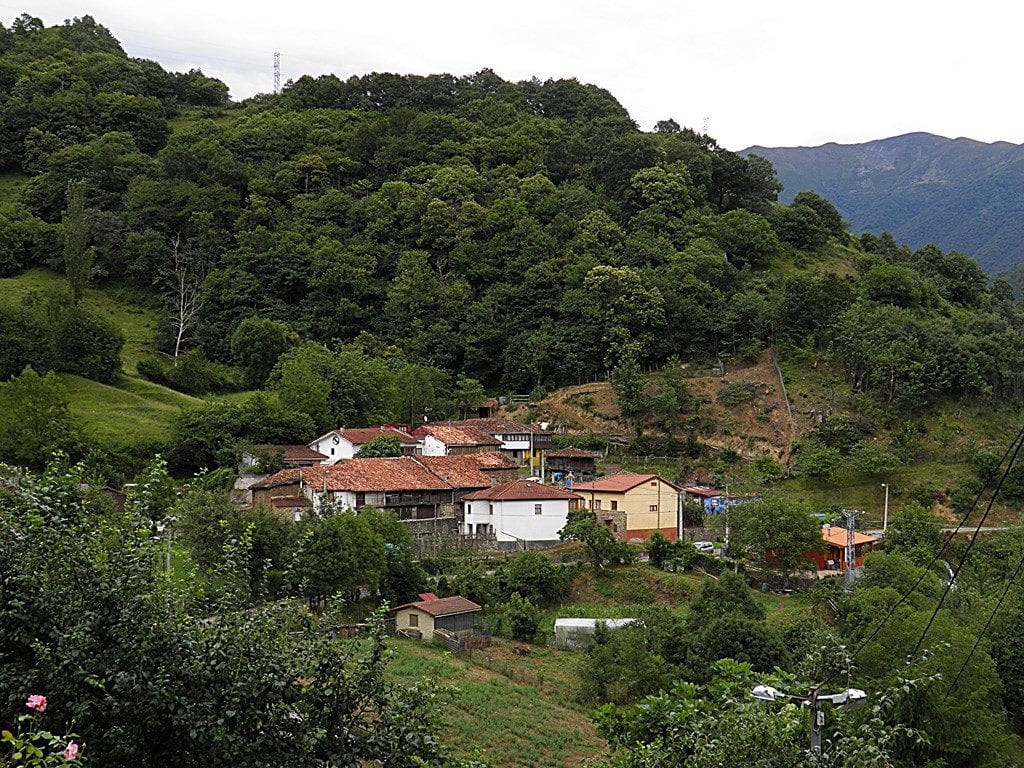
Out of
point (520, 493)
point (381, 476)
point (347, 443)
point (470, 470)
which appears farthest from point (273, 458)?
point (520, 493)

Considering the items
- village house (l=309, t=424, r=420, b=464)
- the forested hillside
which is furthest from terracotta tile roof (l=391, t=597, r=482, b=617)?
the forested hillside

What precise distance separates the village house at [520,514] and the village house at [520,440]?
866cm

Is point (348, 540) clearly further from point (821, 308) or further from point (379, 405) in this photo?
point (821, 308)

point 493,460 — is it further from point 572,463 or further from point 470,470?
point 572,463

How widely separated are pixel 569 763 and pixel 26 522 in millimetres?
11934

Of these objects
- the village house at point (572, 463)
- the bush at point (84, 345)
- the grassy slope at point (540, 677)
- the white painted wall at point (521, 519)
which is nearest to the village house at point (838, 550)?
the grassy slope at point (540, 677)

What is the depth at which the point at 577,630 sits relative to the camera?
2300 centimetres

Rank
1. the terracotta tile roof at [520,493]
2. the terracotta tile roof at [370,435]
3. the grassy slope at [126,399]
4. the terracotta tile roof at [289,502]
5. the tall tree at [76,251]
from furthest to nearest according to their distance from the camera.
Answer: the tall tree at [76,251], the terracotta tile roof at [370,435], the grassy slope at [126,399], the terracotta tile roof at [520,493], the terracotta tile roof at [289,502]

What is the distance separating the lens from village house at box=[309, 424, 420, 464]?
34219 mm

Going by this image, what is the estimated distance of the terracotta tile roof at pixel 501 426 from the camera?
39000 millimetres

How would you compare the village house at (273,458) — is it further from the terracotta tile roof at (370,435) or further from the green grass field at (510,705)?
the green grass field at (510,705)

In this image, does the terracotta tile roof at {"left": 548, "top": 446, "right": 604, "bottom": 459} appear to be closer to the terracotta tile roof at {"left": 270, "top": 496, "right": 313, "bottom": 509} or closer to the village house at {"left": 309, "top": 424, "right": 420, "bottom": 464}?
the village house at {"left": 309, "top": 424, "right": 420, "bottom": 464}

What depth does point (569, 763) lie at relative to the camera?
1597cm

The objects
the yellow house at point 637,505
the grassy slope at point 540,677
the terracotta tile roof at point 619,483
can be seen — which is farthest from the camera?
the terracotta tile roof at point 619,483
